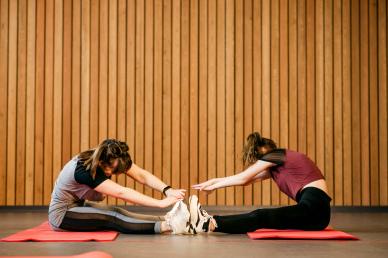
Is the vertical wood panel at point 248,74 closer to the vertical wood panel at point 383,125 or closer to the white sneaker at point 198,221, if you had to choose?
the vertical wood panel at point 383,125

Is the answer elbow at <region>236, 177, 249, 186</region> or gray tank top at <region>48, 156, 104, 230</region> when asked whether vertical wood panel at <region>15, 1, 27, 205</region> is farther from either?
elbow at <region>236, 177, 249, 186</region>

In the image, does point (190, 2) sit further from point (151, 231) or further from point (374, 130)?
point (151, 231)

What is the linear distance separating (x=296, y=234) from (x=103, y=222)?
1.46m

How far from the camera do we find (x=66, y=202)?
4898 mm

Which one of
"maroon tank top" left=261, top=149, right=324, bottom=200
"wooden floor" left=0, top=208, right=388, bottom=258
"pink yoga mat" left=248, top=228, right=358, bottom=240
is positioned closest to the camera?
"wooden floor" left=0, top=208, right=388, bottom=258

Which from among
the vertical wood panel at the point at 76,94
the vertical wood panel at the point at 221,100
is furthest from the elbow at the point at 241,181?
the vertical wood panel at the point at 76,94

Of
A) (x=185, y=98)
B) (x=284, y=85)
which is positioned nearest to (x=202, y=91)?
(x=185, y=98)

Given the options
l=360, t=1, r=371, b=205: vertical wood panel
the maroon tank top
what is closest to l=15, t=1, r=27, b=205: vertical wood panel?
the maroon tank top

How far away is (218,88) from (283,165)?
3238 mm

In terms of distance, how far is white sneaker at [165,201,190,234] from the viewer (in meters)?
4.90

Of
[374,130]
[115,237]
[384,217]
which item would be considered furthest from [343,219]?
[115,237]

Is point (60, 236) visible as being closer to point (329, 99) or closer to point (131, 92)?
point (131, 92)

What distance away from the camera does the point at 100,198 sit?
5.12 m

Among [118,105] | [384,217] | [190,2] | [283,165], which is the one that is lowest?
[384,217]
